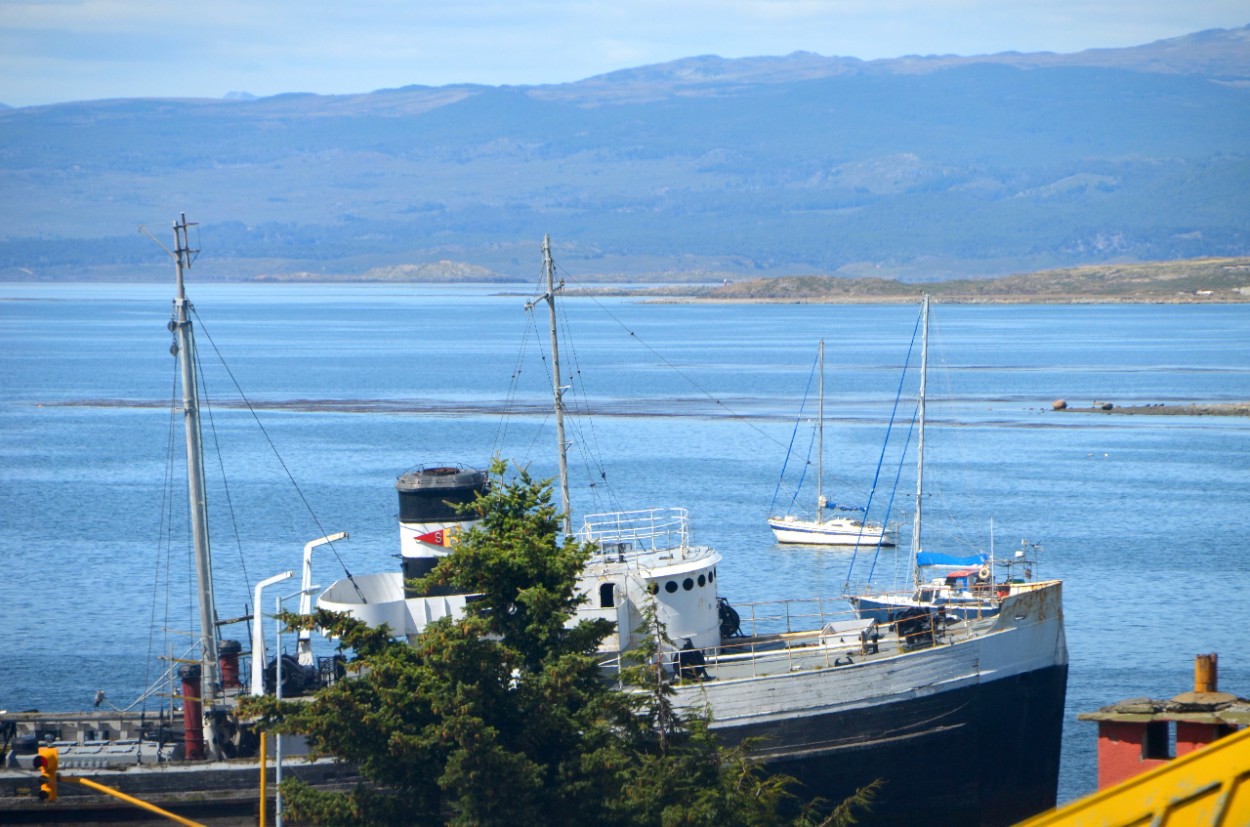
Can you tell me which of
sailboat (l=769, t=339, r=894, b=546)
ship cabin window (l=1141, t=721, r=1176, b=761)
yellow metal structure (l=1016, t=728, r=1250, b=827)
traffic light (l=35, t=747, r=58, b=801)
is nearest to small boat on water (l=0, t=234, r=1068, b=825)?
traffic light (l=35, t=747, r=58, b=801)

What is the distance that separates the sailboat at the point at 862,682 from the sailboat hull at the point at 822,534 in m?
26.0

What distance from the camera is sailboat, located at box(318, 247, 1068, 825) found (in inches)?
855

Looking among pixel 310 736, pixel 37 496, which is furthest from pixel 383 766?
pixel 37 496

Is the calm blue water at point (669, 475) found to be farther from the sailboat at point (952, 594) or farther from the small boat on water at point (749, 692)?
the small boat on water at point (749, 692)

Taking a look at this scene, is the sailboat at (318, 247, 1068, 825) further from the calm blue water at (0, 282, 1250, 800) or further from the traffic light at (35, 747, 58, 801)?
the traffic light at (35, 747, 58, 801)

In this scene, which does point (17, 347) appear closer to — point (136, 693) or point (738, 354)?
point (738, 354)

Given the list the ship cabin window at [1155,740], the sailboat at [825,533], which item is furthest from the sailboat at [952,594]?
the ship cabin window at [1155,740]

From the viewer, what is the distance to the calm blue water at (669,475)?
38938mm

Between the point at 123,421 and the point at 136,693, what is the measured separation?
6231 cm

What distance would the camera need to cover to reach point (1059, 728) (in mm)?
→ 25078

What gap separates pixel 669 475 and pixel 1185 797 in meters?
61.4

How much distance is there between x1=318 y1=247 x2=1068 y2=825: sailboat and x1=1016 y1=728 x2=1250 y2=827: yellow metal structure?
54.0 ft

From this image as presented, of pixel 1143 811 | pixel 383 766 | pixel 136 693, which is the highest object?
pixel 1143 811

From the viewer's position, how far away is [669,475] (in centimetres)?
6556
